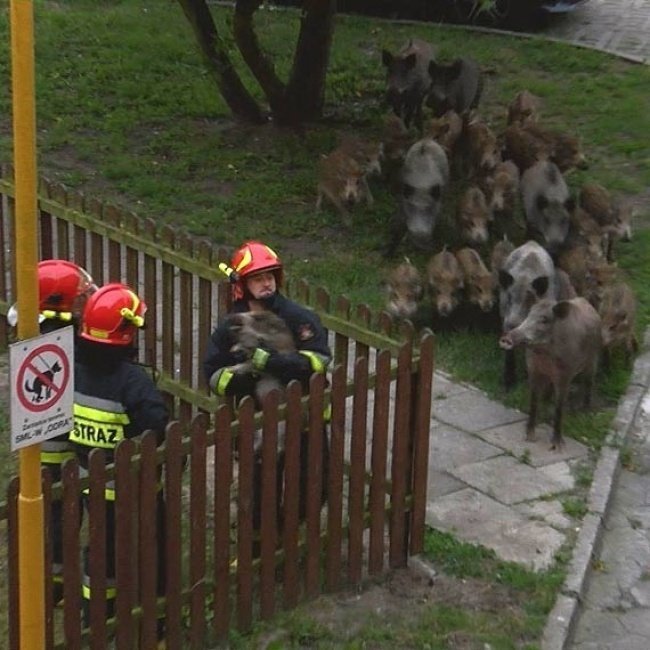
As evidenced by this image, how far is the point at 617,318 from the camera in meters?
9.52

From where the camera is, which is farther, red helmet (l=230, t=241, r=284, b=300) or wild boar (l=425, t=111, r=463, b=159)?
wild boar (l=425, t=111, r=463, b=159)

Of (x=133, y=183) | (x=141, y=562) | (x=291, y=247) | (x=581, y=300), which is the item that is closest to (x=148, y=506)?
(x=141, y=562)

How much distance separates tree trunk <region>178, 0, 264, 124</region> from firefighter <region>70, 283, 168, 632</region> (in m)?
8.61

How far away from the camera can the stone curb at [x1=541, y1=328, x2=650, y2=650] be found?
21.2 feet

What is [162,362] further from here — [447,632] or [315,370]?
[447,632]

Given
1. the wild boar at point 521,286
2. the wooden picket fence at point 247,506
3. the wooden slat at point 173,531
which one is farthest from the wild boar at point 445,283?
the wooden slat at point 173,531

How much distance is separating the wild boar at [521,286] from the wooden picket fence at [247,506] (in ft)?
7.14

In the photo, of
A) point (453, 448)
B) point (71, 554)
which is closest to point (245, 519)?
point (71, 554)

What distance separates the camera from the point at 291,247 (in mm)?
12164

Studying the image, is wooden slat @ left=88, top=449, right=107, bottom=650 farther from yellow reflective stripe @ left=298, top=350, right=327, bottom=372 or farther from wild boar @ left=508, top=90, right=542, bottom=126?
wild boar @ left=508, top=90, right=542, bottom=126

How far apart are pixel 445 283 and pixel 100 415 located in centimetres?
476

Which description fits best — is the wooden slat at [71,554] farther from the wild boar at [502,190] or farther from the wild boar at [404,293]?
the wild boar at [502,190]

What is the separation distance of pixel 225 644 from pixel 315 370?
139cm

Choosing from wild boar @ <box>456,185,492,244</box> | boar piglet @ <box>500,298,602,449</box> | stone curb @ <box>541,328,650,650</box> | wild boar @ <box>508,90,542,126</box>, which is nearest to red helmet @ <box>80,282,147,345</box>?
stone curb @ <box>541,328,650,650</box>
